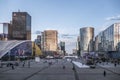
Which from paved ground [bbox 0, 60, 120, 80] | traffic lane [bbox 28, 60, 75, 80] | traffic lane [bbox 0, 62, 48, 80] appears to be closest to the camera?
traffic lane [bbox 28, 60, 75, 80]

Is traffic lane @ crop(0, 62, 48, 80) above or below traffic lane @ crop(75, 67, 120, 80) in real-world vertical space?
above

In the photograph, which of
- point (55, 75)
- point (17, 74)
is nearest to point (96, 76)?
point (55, 75)

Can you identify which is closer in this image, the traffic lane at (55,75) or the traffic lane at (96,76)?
the traffic lane at (55,75)

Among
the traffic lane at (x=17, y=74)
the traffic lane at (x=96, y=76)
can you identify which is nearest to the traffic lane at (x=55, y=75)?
the traffic lane at (x=96, y=76)

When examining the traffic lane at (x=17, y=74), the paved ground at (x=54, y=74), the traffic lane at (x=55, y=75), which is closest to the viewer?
the traffic lane at (x=55, y=75)

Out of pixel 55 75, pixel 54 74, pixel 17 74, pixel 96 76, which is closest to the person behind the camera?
pixel 96 76

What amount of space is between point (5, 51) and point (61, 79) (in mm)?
153199

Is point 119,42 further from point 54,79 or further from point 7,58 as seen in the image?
point 54,79

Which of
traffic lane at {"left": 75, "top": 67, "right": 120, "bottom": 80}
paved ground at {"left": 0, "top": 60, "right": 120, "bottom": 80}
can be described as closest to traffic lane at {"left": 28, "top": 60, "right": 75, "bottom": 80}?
paved ground at {"left": 0, "top": 60, "right": 120, "bottom": 80}

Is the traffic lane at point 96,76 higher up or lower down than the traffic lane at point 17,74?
lower down

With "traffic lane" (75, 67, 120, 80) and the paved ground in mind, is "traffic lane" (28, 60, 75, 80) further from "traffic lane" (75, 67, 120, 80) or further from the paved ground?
"traffic lane" (75, 67, 120, 80)

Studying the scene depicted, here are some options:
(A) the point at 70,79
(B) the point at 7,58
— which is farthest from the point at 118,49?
(A) the point at 70,79

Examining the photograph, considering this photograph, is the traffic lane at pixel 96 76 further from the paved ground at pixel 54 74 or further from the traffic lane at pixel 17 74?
the traffic lane at pixel 17 74

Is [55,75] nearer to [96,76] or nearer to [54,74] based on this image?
[54,74]
